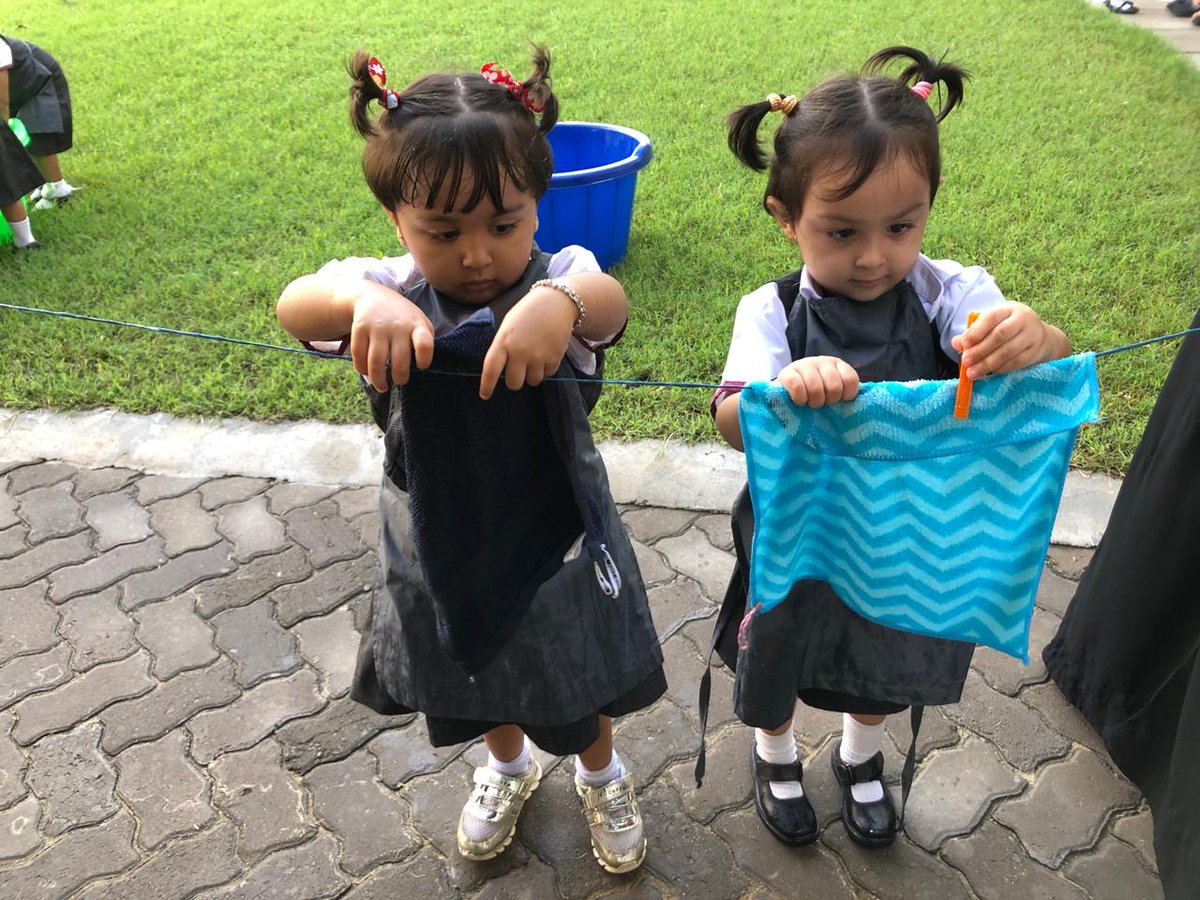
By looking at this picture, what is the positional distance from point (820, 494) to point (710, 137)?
15.4ft

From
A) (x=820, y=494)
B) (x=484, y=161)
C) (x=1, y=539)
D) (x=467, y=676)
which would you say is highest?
(x=484, y=161)

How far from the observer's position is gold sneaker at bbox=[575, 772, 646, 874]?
210cm

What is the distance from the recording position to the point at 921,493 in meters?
1.51

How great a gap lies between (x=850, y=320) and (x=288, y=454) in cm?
242

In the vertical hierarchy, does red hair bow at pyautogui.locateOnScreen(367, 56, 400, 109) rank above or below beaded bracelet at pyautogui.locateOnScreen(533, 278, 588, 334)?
above

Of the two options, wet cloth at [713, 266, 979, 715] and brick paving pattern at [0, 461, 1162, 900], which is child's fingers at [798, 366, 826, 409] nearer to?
wet cloth at [713, 266, 979, 715]

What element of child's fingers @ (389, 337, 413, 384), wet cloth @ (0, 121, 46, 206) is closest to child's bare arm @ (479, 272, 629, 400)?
child's fingers @ (389, 337, 413, 384)

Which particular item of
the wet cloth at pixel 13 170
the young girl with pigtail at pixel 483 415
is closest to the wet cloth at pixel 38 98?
the wet cloth at pixel 13 170

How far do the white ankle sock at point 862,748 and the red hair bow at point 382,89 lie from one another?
1598 mm

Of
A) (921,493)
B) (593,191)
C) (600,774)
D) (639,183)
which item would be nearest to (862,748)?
(600,774)

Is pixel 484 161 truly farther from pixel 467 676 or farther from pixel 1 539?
pixel 1 539

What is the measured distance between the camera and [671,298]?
4188 mm

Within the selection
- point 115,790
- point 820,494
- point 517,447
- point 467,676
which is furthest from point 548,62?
point 115,790

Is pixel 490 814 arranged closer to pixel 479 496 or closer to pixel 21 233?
pixel 479 496
